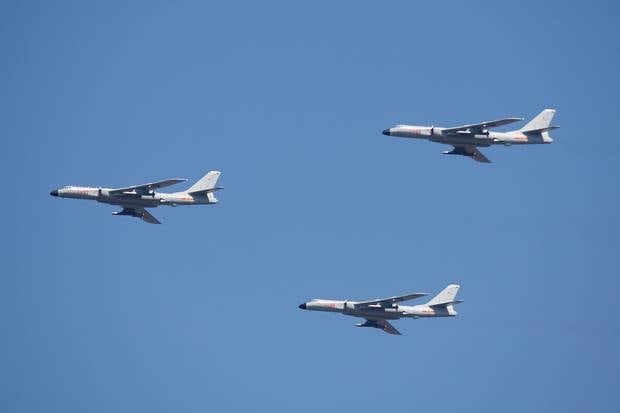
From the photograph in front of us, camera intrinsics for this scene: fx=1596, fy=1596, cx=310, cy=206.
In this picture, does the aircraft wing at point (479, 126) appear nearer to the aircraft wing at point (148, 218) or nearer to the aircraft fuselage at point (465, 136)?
the aircraft fuselage at point (465, 136)

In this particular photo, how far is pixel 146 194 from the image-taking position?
4555 inches

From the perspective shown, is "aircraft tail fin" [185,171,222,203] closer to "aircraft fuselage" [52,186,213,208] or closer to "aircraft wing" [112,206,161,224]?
"aircraft fuselage" [52,186,213,208]

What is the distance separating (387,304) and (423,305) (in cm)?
284

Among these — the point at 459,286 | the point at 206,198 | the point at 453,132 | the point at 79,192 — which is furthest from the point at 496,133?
the point at 79,192

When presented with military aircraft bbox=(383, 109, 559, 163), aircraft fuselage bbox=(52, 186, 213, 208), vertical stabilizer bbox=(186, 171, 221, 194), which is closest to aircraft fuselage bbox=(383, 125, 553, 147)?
military aircraft bbox=(383, 109, 559, 163)

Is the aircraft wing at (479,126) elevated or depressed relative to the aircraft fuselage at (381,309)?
elevated

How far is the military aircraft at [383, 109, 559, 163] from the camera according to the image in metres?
116

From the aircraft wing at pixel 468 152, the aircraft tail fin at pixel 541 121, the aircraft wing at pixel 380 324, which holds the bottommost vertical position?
the aircraft wing at pixel 380 324

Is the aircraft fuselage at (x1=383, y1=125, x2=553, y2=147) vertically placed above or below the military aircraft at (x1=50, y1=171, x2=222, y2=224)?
above

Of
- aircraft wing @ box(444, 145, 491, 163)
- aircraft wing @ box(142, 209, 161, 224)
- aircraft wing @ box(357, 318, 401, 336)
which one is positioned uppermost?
aircraft wing @ box(444, 145, 491, 163)

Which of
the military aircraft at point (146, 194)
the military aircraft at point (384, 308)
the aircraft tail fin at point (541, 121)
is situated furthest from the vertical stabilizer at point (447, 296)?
the military aircraft at point (146, 194)

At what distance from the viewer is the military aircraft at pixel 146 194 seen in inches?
4542

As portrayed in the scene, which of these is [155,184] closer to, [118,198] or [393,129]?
[118,198]

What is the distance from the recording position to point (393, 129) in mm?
117500
